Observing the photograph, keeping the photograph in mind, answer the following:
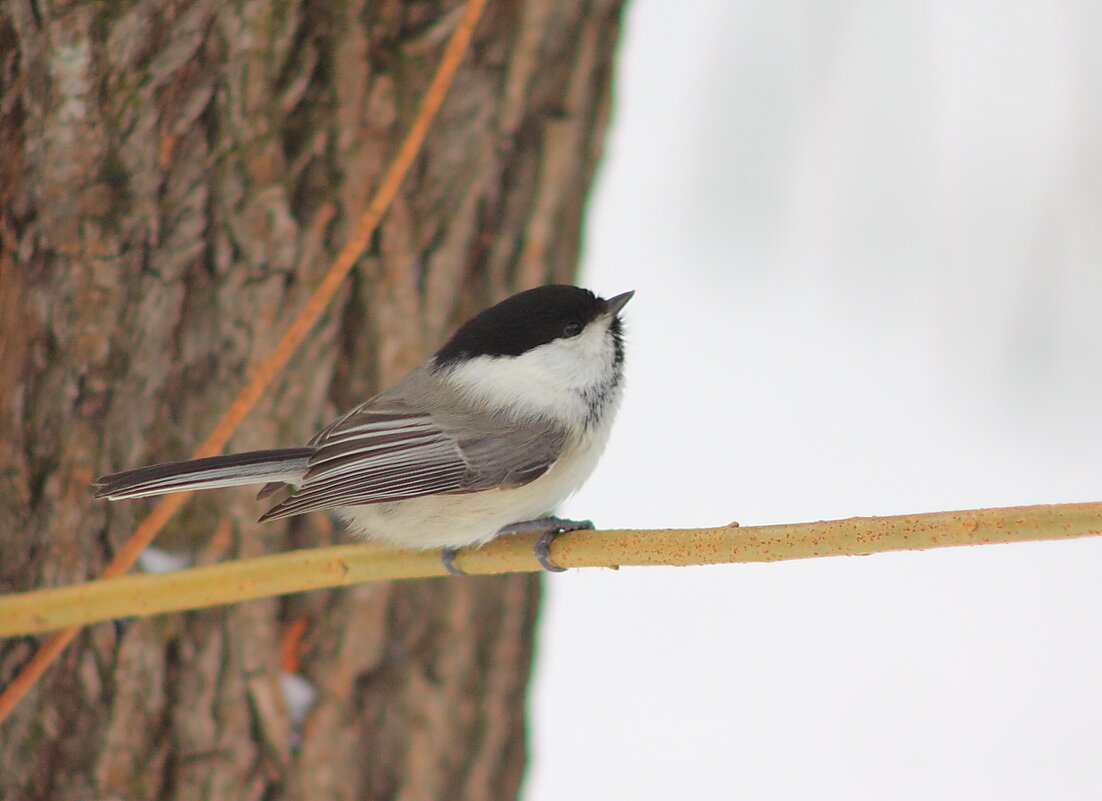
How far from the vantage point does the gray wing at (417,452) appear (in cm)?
141

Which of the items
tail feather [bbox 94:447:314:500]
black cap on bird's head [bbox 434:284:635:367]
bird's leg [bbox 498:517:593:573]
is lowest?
bird's leg [bbox 498:517:593:573]

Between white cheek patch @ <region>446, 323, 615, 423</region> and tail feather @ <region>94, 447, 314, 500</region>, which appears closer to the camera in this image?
tail feather @ <region>94, 447, 314, 500</region>

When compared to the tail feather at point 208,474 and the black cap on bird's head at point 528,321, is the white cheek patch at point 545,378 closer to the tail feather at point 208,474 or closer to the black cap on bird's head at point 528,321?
the black cap on bird's head at point 528,321

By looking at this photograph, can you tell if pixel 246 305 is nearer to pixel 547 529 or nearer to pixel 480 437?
pixel 480 437

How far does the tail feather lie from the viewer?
1.22 metres

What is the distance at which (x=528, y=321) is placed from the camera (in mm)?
1449

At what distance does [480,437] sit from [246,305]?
16.1 inches

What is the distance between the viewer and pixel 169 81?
4.94ft

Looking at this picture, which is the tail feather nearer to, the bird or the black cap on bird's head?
the bird

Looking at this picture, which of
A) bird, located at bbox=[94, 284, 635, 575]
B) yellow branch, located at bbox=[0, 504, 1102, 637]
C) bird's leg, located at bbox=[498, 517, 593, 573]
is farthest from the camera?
bird, located at bbox=[94, 284, 635, 575]

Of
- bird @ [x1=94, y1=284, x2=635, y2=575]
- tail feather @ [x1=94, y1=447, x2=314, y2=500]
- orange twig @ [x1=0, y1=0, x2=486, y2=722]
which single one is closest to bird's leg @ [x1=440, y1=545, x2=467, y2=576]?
bird @ [x1=94, y1=284, x2=635, y2=575]

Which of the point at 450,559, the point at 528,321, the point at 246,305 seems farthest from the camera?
the point at 246,305

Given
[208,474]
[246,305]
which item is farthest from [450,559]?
[246,305]

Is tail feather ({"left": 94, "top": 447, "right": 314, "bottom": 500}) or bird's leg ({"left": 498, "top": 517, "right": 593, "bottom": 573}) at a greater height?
tail feather ({"left": 94, "top": 447, "right": 314, "bottom": 500})
